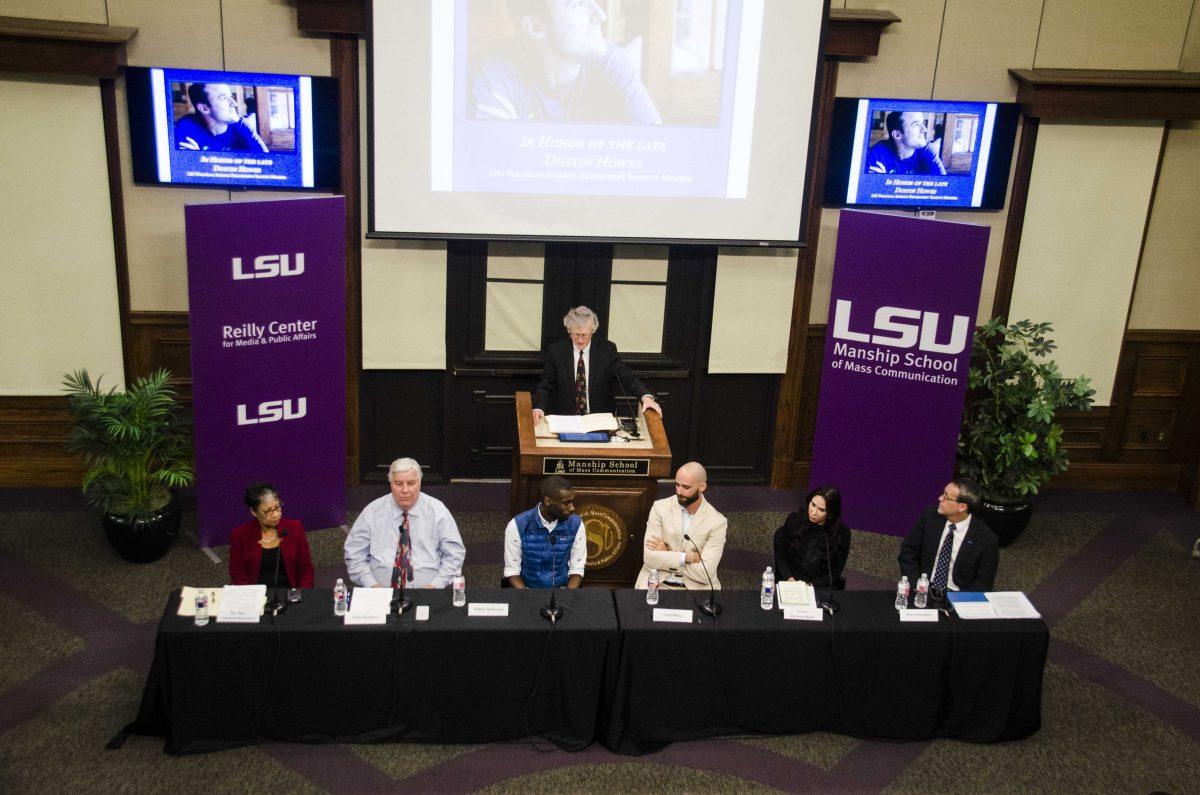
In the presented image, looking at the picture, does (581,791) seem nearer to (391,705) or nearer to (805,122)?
(391,705)

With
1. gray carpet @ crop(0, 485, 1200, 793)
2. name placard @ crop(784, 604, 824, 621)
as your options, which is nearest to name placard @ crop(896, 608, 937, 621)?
name placard @ crop(784, 604, 824, 621)

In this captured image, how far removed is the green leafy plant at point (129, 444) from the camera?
609 cm

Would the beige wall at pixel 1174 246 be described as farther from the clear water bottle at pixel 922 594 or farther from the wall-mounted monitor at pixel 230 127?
the wall-mounted monitor at pixel 230 127

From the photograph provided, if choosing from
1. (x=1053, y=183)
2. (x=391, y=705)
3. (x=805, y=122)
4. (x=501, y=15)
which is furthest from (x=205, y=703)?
(x=1053, y=183)

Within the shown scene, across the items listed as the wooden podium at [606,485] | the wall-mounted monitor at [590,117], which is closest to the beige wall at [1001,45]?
the wall-mounted monitor at [590,117]

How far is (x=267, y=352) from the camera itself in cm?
632

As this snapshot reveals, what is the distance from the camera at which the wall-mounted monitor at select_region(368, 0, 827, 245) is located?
21.0 ft

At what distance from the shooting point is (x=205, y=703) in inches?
179

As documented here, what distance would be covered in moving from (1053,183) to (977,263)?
1.22 metres

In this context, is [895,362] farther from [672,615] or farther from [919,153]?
[672,615]

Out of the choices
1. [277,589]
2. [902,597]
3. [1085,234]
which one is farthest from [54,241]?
[1085,234]

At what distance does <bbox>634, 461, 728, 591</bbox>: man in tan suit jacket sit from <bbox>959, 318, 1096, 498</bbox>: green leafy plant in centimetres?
248

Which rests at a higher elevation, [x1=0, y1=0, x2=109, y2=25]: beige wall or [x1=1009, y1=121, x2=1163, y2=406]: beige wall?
[x1=0, y1=0, x2=109, y2=25]: beige wall

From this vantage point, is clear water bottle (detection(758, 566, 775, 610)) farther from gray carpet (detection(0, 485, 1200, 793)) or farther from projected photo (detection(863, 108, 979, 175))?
projected photo (detection(863, 108, 979, 175))
